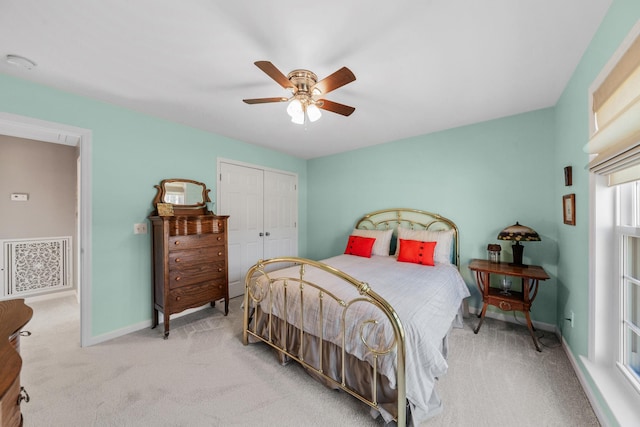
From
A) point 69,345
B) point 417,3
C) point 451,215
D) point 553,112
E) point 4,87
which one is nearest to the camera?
point 417,3

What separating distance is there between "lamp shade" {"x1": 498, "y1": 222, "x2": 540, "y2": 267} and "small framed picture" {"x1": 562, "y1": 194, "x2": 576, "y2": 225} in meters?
0.29

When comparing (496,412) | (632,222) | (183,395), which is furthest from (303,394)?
(632,222)

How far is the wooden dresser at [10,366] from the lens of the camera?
0.68 meters

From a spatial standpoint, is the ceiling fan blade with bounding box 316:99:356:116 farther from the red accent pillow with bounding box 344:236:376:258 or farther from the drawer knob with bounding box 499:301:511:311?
the drawer knob with bounding box 499:301:511:311

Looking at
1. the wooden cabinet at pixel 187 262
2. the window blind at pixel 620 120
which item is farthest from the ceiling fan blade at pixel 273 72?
the wooden cabinet at pixel 187 262

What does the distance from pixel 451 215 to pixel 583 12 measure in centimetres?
220

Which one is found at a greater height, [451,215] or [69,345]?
[451,215]

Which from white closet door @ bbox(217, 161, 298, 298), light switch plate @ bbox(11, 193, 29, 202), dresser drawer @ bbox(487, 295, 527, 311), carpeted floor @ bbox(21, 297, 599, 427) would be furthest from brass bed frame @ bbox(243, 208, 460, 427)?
light switch plate @ bbox(11, 193, 29, 202)

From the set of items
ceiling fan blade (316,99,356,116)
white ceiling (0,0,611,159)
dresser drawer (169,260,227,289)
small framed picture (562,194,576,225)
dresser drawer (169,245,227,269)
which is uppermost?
white ceiling (0,0,611,159)

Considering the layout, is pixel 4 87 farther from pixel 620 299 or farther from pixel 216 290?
pixel 620 299

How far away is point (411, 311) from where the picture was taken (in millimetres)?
1625

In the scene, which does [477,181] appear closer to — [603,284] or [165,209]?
[603,284]

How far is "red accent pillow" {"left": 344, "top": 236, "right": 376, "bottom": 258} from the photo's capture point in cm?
341

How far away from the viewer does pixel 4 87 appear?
1.99m
